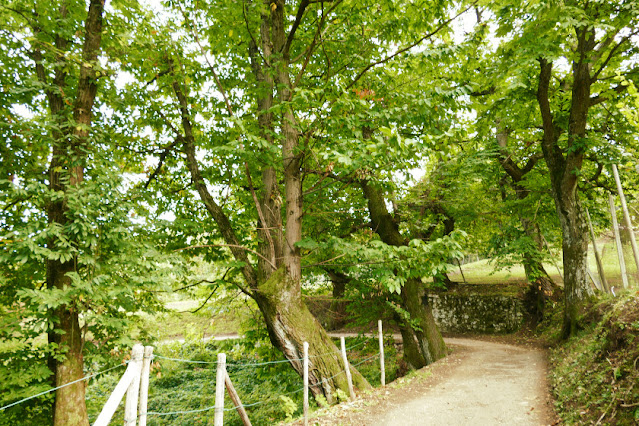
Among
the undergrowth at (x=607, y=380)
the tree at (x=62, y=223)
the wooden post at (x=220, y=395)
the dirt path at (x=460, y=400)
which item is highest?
the tree at (x=62, y=223)

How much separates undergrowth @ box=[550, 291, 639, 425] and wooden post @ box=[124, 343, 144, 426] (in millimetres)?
4721

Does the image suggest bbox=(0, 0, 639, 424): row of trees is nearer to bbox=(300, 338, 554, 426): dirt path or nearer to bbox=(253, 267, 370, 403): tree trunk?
bbox=(253, 267, 370, 403): tree trunk

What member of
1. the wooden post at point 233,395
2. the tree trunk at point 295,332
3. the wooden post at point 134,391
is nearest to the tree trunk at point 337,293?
the tree trunk at point 295,332

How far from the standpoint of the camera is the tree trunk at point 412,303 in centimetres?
996

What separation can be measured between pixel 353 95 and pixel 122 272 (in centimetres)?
473

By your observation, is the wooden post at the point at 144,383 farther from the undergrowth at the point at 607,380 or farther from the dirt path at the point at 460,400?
the undergrowth at the point at 607,380

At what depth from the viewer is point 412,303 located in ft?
33.9

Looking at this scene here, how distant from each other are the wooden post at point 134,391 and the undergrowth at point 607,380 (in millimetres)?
4721

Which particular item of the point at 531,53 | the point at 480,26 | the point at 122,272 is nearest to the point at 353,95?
the point at 480,26

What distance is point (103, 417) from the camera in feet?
8.71

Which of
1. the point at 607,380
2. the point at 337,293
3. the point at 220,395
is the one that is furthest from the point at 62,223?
the point at 337,293

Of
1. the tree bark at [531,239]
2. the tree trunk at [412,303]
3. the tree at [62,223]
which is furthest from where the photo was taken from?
the tree bark at [531,239]

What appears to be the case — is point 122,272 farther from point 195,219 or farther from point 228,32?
point 228,32

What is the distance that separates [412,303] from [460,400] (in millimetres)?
4152
